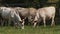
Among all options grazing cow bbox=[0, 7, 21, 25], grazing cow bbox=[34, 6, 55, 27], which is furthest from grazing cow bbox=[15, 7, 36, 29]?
grazing cow bbox=[0, 7, 21, 25]

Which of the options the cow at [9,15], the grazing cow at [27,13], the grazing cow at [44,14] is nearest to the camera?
the cow at [9,15]

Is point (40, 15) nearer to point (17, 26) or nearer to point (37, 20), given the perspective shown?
point (37, 20)

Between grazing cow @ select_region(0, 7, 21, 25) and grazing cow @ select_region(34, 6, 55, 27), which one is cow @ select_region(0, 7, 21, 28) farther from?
grazing cow @ select_region(34, 6, 55, 27)

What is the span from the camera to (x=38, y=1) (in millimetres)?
24719

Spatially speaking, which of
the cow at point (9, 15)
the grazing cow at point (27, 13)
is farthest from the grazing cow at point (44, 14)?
the cow at point (9, 15)

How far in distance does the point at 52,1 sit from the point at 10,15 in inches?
224

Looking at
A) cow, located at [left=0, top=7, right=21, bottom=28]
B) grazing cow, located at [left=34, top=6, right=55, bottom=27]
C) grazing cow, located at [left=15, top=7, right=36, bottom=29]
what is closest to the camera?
cow, located at [left=0, top=7, right=21, bottom=28]

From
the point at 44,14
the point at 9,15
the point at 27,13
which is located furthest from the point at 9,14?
the point at 44,14

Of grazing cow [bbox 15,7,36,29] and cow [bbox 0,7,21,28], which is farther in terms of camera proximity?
grazing cow [bbox 15,7,36,29]

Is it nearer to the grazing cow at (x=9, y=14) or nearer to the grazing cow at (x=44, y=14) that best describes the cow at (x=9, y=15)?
the grazing cow at (x=9, y=14)

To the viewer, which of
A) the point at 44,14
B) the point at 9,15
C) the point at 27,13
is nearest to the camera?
the point at 9,15

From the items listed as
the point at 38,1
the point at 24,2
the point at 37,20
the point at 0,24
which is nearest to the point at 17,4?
the point at 24,2

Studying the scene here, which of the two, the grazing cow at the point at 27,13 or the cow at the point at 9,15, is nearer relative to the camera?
the cow at the point at 9,15

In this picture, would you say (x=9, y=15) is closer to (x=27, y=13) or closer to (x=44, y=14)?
(x=27, y=13)
